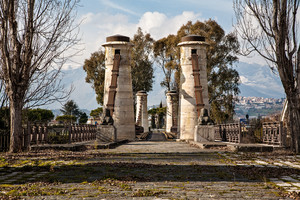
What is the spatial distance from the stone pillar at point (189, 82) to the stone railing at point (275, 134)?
29.0 ft

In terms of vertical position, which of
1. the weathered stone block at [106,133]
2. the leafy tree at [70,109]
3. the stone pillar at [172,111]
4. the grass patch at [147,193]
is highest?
the leafy tree at [70,109]

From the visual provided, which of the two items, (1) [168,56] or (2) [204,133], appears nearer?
(2) [204,133]

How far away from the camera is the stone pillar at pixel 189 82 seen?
25.4 m

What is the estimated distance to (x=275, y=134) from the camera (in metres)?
15.4

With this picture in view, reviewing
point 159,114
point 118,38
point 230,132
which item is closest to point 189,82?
point 118,38

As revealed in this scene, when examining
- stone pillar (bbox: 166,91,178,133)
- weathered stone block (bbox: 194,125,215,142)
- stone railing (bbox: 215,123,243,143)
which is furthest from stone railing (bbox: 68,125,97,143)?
stone pillar (bbox: 166,91,178,133)

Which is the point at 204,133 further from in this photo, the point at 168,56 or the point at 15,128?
the point at 168,56

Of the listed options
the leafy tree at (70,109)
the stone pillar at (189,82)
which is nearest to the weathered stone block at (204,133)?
the stone pillar at (189,82)

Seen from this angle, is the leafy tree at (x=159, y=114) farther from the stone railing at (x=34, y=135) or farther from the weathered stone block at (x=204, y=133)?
the stone railing at (x=34, y=135)

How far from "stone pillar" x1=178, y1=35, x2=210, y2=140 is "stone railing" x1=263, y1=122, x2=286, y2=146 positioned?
Answer: 883cm

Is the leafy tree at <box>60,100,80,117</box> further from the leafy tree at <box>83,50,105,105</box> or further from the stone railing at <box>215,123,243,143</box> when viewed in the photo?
the stone railing at <box>215,123,243,143</box>

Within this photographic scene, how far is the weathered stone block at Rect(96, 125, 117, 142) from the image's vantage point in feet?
63.5

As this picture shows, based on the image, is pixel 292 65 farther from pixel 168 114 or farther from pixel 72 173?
pixel 168 114

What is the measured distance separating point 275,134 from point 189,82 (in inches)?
427
